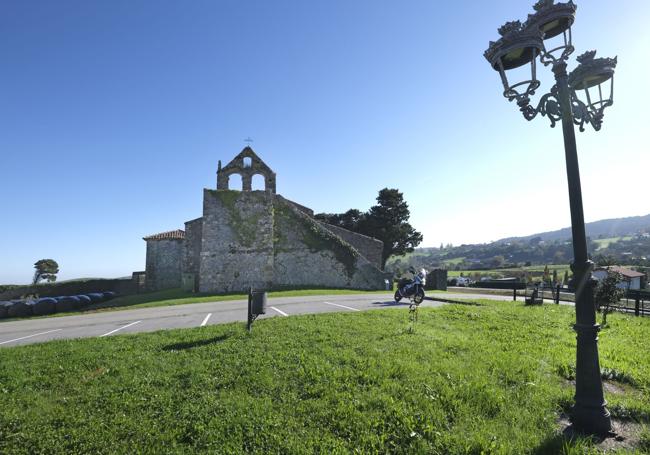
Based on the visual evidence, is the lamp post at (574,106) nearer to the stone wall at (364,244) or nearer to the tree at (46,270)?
the stone wall at (364,244)

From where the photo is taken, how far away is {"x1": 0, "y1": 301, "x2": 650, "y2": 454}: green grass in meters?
3.68

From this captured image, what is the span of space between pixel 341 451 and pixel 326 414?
2.56 ft

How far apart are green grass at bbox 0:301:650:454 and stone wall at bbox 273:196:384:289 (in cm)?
2048

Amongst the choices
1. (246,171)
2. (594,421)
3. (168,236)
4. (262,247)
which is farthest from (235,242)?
(594,421)

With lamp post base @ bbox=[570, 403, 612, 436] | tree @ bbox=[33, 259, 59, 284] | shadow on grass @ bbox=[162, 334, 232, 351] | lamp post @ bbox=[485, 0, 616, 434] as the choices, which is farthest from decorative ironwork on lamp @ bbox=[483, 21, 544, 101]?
tree @ bbox=[33, 259, 59, 284]

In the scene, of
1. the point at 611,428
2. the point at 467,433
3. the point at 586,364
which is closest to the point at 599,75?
the point at 586,364

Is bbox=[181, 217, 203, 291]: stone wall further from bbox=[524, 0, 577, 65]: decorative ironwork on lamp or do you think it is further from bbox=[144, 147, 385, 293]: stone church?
bbox=[524, 0, 577, 65]: decorative ironwork on lamp

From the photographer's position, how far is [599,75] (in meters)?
4.74

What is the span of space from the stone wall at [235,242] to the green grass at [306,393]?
1933cm

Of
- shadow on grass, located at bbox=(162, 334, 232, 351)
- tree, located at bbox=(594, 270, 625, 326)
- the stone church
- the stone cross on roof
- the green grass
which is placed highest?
the stone cross on roof

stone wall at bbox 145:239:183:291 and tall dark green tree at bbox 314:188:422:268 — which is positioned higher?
tall dark green tree at bbox 314:188:422:268

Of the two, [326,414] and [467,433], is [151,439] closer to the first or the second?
[326,414]

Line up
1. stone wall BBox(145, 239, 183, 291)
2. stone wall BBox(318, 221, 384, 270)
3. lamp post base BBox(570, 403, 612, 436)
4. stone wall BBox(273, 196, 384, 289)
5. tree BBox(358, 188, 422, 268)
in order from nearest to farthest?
1. lamp post base BBox(570, 403, 612, 436)
2. stone wall BBox(273, 196, 384, 289)
3. stone wall BBox(145, 239, 183, 291)
4. stone wall BBox(318, 221, 384, 270)
5. tree BBox(358, 188, 422, 268)

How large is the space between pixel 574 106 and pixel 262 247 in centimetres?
2591
